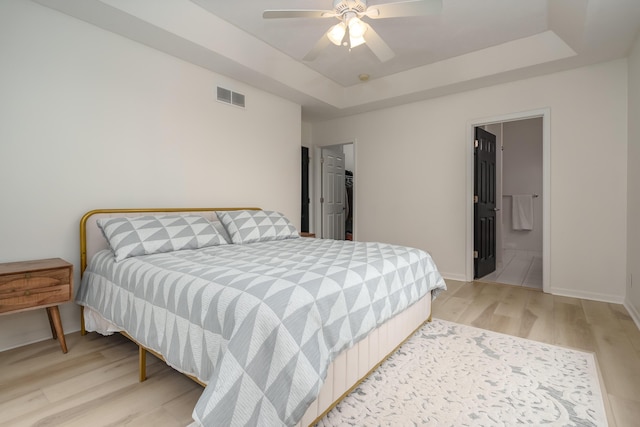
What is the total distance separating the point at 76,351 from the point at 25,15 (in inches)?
97.5

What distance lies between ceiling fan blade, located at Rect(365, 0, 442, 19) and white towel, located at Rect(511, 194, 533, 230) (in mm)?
5393

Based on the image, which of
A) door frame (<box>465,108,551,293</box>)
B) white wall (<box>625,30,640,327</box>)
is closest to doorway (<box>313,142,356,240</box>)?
door frame (<box>465,108,551,293</box>)

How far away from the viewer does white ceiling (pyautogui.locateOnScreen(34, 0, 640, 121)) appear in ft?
8.55

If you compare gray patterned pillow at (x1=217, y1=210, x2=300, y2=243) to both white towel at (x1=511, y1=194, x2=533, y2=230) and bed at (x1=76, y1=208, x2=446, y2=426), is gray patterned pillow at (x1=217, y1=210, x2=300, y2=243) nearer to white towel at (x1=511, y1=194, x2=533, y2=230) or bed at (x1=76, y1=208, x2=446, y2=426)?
bed at (x1=76, y1=208, x2=446, y2=426)

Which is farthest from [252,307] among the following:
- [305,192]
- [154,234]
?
[305,192]

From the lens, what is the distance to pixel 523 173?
643 centimetres

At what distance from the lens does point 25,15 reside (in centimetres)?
232

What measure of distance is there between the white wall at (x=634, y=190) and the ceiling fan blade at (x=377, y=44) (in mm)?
2203

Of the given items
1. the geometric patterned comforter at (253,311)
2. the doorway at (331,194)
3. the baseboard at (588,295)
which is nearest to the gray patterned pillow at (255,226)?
the geometric patterned comforter at (253,311)

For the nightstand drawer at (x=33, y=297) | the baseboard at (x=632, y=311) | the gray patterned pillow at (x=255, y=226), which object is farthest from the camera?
the gray patterned pillow at (x=255, y=226)

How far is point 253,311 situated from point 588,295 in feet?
12.7

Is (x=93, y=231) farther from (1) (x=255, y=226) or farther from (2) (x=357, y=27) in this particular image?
(2) (x=357, y=27)

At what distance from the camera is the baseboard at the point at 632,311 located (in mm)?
2672

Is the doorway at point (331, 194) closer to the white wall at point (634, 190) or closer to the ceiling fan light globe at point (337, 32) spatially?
the ceiling fan light globe at point (337, 32)
